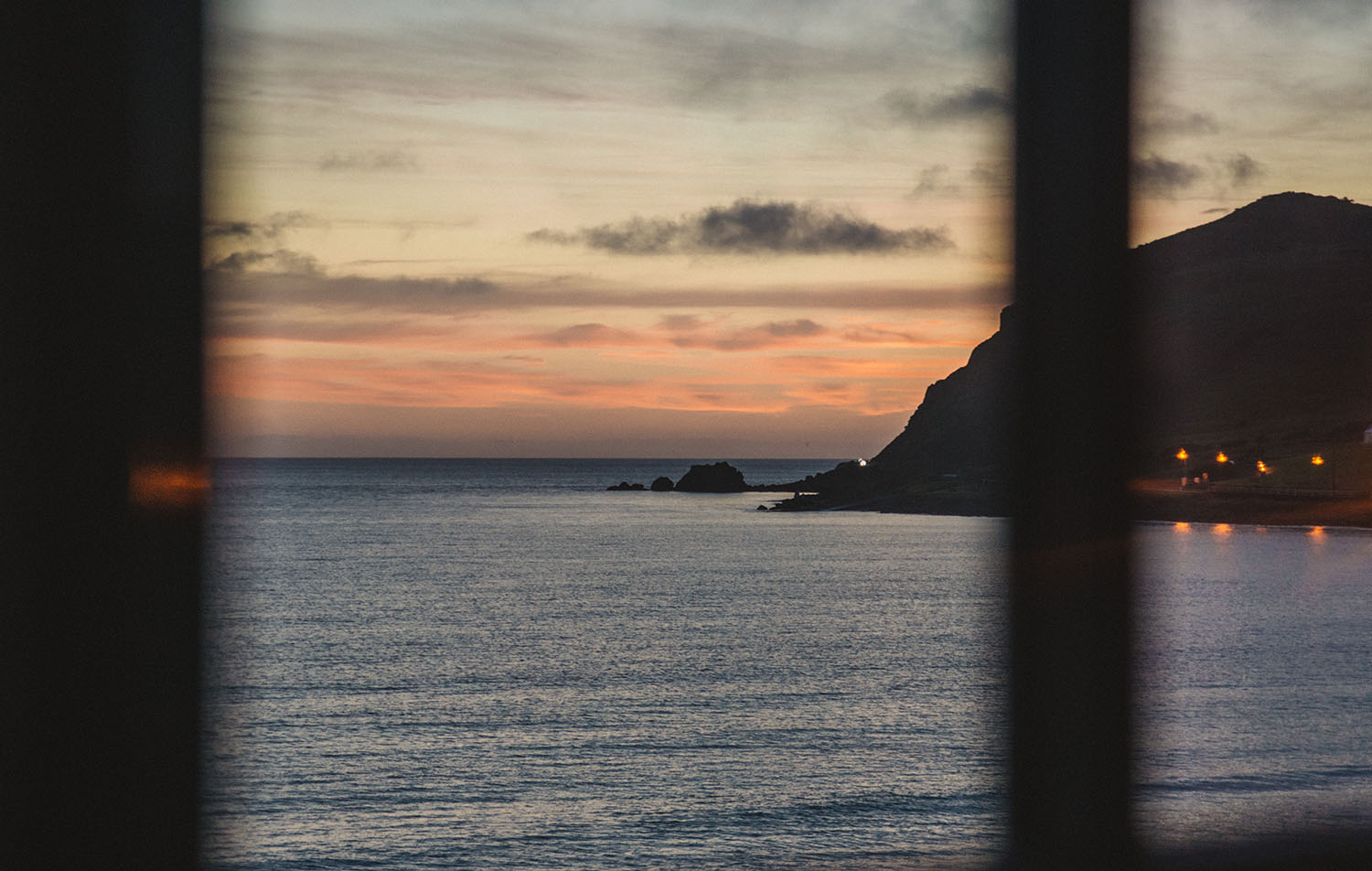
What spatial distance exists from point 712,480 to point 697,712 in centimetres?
9428

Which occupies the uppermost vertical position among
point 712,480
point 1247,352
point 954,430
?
point 1247,352

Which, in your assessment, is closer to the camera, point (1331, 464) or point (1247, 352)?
point (1331, 464)

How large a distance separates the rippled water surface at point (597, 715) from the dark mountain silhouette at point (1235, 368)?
142 feet

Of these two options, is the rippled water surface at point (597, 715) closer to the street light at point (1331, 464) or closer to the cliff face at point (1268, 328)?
the street light at point (1331, 464)

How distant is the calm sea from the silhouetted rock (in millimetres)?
70556

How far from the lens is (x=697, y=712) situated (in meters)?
15.6

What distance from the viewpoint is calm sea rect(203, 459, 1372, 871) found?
945 centimetres

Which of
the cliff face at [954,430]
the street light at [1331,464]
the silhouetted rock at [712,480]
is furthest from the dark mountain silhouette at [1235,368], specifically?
the silhouetted rock at [712,480]

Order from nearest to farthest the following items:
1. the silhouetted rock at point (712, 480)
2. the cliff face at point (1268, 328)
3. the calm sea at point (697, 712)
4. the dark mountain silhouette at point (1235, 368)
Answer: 1. the calm sea at point (697, 712)
2. the dark mountain silhouette at point (1235, 368)
3. the cliff face at point (1268, 328)
4. the silhouetted rock at point (712, 480)

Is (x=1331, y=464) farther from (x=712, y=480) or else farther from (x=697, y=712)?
(x=712, y=480)

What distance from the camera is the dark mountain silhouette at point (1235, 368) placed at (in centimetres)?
7938

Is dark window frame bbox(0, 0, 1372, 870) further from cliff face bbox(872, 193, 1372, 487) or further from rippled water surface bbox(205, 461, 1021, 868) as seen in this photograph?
cliff face bbox(872, 193, 1372, 487)

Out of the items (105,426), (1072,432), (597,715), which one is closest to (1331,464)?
(597,715)

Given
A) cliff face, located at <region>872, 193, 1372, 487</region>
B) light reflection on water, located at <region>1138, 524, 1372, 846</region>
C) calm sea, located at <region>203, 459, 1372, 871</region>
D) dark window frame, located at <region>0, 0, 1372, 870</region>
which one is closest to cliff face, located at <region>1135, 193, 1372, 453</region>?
cliff face, located at <region>872, 193, 1372, 487</region>
